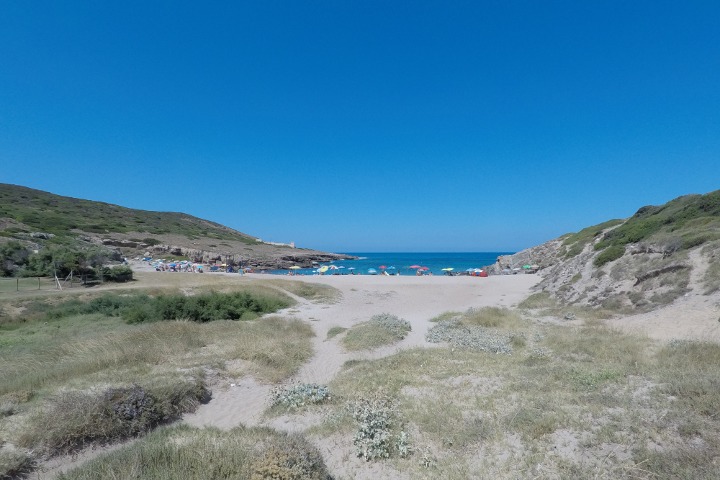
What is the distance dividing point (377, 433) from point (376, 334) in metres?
10.3

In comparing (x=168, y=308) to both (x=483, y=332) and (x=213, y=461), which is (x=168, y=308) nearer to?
(x=213, y=461)

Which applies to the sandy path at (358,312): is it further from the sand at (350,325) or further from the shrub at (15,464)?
the shrub at (15,464)

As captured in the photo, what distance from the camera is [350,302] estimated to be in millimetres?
30922

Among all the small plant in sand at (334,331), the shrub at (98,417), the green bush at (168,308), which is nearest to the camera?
the shrub at (98,417)

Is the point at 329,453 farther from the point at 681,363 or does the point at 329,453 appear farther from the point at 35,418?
the point at 681,363

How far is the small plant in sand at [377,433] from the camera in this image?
623 cm

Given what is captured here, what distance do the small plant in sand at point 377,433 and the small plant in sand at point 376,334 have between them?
7.64 metres

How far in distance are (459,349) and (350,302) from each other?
17862 millimetres

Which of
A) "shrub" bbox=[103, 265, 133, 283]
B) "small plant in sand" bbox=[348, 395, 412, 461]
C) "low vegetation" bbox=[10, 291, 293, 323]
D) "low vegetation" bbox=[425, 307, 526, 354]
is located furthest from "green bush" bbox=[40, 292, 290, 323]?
"small plant in sand" bbox=[348, 395, 412, 461]

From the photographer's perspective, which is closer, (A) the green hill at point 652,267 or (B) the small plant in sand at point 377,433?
(B) the small plant in sand at point 377,433

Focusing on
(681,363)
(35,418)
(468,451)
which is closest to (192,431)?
(35,418)

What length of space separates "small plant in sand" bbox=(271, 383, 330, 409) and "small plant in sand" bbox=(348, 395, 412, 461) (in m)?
1.25

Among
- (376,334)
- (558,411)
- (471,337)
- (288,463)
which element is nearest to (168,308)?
(376,334)

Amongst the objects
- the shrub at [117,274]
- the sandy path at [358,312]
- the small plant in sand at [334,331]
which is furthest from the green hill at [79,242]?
the small plant in sand at [334,331]
